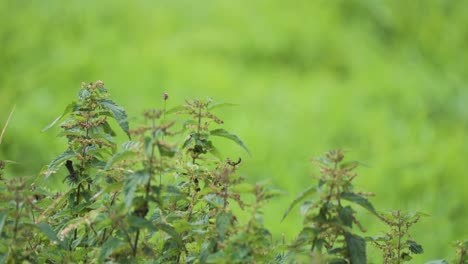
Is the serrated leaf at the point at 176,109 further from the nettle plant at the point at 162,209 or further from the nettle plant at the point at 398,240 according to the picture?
the nettle plant at the point at 398,240

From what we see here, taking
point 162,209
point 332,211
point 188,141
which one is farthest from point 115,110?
point 332,211

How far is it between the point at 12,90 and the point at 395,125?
2737 mm

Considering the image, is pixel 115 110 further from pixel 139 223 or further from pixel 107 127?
pixel 139 223

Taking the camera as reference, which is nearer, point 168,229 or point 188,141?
point 168,229

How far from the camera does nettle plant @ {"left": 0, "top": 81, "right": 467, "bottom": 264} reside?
4.94 ft

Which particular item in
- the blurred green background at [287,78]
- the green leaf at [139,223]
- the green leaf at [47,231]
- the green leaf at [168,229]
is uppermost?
the blurred green background at [287,78]

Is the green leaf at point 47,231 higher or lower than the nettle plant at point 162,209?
lower

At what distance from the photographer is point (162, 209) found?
64.2 inches

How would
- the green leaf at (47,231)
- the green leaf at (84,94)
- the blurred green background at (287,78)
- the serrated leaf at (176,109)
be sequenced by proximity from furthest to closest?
the blurred green background at (287,78) → the green leaf at (84,94) → the serrated leaf at (176,109) → the green leaf at (47,231)

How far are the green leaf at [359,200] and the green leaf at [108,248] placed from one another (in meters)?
0.47

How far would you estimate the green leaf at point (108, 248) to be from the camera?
150cm

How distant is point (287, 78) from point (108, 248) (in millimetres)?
4521

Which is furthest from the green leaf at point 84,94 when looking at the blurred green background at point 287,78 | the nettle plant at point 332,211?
the blurred green background at point 287,78

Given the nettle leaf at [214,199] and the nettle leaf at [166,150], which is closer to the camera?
the nettle leaf at [166,150]
